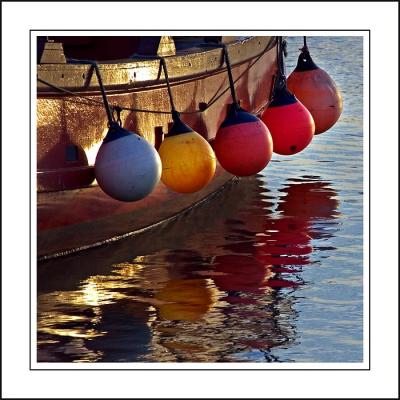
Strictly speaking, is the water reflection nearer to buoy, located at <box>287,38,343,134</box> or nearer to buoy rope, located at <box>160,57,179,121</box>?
buoy, located at <box>287,38,343,134</box>

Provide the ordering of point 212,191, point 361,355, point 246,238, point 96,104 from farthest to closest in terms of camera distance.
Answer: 1. point 212,191
2. point 246,238
3. point 96,104
4. point 361,355

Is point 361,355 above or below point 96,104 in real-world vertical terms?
below

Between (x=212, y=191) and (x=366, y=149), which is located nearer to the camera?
(x=366, y=149)

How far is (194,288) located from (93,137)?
77.5 inches

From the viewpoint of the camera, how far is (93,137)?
15.5 metres

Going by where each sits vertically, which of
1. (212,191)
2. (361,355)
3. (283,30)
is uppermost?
(283,30)

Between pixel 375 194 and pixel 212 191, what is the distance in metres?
5.25

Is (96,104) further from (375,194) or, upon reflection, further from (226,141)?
(375,194)

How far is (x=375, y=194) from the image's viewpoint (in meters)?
13.5

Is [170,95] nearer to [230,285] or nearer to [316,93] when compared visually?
[230,285]

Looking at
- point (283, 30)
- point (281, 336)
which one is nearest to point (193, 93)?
point (283, 30)

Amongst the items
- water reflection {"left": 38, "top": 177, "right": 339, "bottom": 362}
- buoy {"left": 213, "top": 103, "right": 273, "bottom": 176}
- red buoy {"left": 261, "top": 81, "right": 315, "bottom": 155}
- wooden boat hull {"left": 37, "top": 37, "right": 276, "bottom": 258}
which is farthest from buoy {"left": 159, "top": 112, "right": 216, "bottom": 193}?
red buoy {"left": 261, "top": 81, "right": 315, "bottom": 155}

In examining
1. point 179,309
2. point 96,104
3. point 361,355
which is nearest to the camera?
point 361,355

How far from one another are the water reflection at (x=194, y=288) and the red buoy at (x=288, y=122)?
0.85 m
